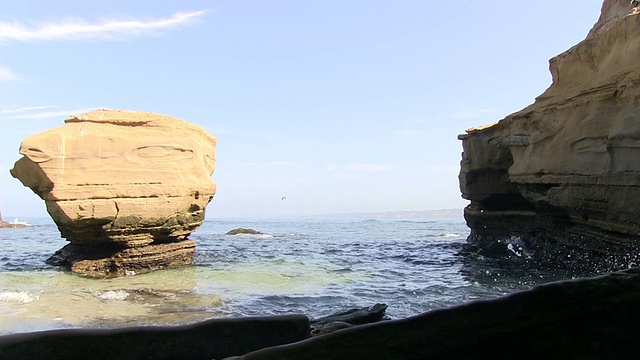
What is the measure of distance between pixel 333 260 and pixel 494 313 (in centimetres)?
1223

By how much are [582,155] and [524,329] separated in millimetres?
9061

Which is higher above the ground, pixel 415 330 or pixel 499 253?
pixel 415 330

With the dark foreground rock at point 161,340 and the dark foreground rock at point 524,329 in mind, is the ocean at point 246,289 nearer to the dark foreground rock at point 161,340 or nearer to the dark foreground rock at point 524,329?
the dark foreground rock at point 524,329

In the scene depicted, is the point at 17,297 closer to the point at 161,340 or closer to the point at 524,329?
the point at 161,340

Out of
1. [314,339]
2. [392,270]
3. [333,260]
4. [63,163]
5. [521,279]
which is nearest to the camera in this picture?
[314,339]

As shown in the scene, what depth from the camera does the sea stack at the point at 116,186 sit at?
33.7ft

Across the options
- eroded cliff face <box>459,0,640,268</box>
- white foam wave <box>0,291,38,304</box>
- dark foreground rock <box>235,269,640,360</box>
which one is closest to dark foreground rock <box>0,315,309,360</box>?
dark foreground rock <box>235,269,640,360</box>

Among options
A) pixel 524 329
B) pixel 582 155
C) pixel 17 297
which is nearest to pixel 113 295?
pixel 17 297

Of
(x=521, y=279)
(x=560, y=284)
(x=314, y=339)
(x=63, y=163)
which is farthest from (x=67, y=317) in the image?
(x=521, y=279)

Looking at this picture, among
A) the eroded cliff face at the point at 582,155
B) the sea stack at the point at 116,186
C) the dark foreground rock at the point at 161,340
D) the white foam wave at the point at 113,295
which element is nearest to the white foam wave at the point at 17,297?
the white foam wave at the point at 113,295

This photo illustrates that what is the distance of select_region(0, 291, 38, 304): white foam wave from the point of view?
7.64 meters

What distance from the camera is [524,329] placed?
1774 millimetres

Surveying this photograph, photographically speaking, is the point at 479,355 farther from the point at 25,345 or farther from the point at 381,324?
the point at 25,345

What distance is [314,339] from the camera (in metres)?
1.64
